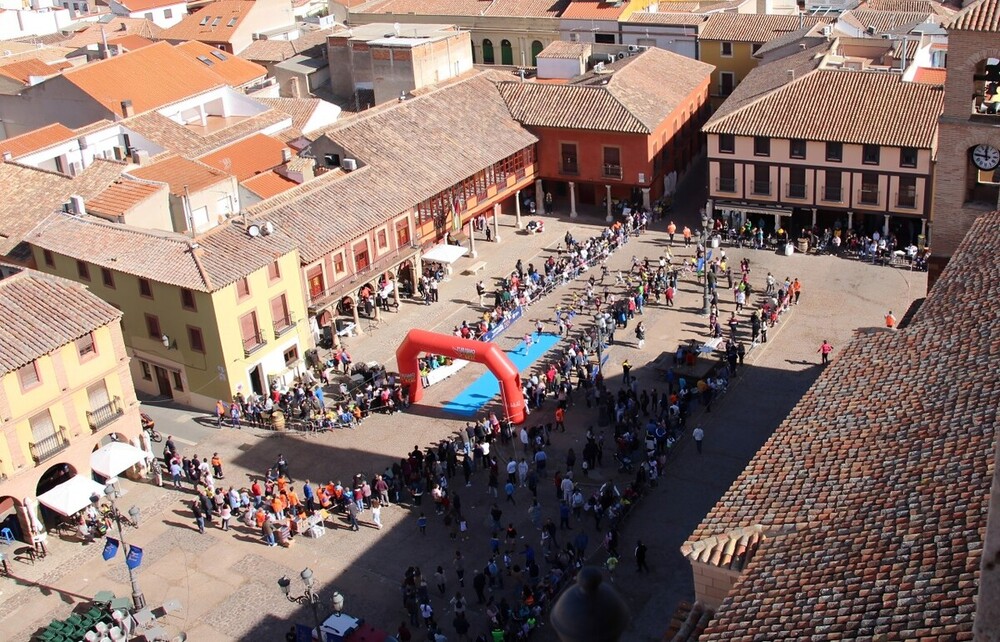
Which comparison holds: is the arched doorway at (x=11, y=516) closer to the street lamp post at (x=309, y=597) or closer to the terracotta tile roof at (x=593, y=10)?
the street lamp post at (x=309, y=597)

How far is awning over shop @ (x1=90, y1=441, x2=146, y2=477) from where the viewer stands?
38.5m

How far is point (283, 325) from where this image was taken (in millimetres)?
45969

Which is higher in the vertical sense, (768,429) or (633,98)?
(633,98)

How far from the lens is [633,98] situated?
202 feet

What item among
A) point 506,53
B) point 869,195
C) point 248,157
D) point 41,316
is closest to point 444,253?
point 248,157

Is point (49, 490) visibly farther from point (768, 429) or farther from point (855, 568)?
point (855, 568)

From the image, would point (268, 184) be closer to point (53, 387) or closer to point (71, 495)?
point (53, 387)

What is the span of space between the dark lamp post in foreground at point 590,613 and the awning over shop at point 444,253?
152 ft

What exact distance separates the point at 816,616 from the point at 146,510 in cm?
2721

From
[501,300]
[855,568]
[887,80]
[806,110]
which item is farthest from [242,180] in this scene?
[855,568]

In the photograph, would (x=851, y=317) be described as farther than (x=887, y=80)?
No

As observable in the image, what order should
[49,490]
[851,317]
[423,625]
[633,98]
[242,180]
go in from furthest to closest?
[633,98] < [242,180] < [851,317] < [49,490] < [423,625]

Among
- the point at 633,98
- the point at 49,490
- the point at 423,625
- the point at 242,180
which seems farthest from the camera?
the point at 633,98

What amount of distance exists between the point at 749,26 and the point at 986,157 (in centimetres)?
3846
